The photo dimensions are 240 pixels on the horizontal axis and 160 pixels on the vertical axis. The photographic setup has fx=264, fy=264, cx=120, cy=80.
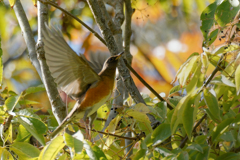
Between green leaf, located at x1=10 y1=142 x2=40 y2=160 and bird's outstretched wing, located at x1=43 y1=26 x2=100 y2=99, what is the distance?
0.46m

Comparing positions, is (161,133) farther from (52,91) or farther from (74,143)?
(52,91)

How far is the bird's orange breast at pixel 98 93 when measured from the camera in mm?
1368

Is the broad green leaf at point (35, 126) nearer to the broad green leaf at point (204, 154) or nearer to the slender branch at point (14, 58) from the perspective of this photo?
the broad green leaf at point (204, 154)

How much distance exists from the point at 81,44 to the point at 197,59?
2362mm

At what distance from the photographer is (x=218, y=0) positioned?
1.02m

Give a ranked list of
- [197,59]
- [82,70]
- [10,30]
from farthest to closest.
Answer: [10,30], [82,70], [197,59]

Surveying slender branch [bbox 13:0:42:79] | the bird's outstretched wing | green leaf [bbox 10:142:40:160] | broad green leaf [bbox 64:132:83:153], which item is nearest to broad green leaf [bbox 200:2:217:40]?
the bird's outstretched wing

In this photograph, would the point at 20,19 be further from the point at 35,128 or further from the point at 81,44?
the point at 81,44

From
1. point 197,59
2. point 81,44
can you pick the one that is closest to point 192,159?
point 197,59

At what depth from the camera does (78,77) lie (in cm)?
138

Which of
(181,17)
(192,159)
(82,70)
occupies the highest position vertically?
(181,17)

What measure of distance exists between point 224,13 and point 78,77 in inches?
29.8

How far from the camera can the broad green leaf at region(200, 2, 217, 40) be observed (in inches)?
40.8

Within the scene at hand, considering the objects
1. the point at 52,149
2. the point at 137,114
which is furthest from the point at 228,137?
the point at 52,149
